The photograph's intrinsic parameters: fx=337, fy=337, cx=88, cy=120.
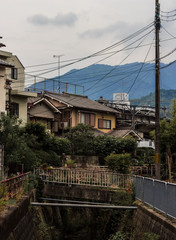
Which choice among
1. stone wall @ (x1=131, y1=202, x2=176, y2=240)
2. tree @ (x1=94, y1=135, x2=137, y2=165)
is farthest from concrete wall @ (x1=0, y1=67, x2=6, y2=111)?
stone wall @ (x1=131, y1=202, x2=176, y2=240)

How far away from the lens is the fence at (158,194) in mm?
11742

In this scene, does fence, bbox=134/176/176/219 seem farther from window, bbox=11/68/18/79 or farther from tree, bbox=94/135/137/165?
window, bbox=11/68/18/79

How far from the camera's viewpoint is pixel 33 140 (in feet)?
102

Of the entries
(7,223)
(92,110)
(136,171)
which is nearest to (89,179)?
(136,171)

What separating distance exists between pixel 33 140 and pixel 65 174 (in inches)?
317

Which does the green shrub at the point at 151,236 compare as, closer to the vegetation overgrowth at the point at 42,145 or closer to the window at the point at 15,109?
the vegetation overgrowth at the point at 42,145

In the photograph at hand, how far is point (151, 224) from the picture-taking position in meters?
13.2

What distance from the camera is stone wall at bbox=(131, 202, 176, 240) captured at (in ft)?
36.4

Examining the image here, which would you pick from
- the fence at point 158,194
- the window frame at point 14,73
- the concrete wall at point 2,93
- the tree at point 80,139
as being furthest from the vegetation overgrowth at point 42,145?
the fence at point 158,194

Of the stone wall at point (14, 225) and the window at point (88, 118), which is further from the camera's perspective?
the window at point (88, 118)

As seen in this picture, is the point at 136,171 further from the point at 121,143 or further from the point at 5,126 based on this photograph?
the point at 5,126

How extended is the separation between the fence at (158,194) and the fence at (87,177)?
9.98 ft

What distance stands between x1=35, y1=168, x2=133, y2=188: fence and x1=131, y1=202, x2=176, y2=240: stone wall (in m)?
4.77

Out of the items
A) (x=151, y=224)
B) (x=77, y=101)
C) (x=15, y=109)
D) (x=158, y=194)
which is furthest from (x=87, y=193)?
(x=77, y=101)
